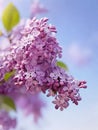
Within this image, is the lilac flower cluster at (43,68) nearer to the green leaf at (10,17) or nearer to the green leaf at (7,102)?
the green leaf at (7,102)

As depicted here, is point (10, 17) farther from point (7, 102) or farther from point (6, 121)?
point (6, 121)

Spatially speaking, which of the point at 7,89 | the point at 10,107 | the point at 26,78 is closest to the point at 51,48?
the point at 26,78

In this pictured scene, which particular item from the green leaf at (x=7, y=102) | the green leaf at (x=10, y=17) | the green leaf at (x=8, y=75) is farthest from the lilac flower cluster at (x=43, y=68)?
the green leaf at (x=10, y=17)

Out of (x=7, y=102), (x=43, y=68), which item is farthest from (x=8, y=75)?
(x=7, y=102)

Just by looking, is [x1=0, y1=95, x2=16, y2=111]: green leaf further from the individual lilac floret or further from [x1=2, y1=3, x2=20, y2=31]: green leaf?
[x1=2, y1=3, x2=20, y2=31]: green leaf

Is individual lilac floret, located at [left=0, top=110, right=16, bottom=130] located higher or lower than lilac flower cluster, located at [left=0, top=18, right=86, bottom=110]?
higher

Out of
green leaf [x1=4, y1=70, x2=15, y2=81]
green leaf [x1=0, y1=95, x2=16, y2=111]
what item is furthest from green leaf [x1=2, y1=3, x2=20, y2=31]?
green leaf [x1=4, y1=70, x2=15, y2=81]
